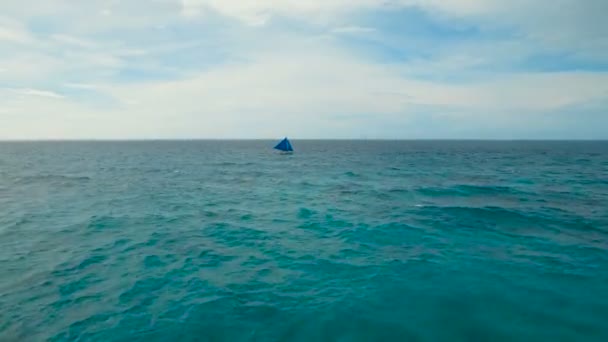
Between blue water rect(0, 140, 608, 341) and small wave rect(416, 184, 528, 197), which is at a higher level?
small wave rect(416, 184, 528, 197)

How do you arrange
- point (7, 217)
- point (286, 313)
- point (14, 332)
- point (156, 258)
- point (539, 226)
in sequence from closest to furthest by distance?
point (14, 332) → point (286, 313) → point (156, 258) → point (539, 226) → point (7, 217)

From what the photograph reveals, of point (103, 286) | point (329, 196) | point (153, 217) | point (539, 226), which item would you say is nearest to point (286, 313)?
point (103, 286)

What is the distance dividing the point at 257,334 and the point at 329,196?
22.3m

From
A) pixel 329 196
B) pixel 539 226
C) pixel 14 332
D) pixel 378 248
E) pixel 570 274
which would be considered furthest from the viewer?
pixel 329 196

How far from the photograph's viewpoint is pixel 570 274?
13.8 metres

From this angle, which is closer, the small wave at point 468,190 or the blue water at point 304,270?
the blue water at point 304,270

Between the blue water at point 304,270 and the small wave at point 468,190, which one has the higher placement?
the small wave at point 468,190

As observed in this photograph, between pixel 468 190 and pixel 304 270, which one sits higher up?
pixel 468 190

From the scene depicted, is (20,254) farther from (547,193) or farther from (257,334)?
(547,193)

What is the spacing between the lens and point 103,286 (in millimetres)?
12594

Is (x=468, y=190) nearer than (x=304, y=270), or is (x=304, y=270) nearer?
(x=304, y=270)

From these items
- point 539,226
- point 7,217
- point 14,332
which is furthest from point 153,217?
point 539,226

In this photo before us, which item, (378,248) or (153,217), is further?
(153,217)

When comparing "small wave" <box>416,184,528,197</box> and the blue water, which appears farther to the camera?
"small wave" <box>416,184,528,197</box>
